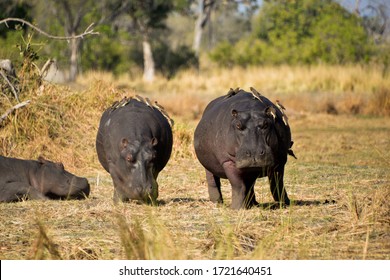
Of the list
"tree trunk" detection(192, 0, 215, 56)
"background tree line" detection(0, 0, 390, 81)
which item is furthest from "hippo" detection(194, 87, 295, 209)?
"tree trunk" detection(192, 0, 215, 56)

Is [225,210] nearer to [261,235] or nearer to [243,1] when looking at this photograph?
[261,235]

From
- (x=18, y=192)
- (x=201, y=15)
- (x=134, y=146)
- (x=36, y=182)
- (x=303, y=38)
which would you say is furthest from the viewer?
(x=201, y=15)

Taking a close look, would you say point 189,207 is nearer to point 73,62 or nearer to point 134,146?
point 134,146

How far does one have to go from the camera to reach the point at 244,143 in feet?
27.1

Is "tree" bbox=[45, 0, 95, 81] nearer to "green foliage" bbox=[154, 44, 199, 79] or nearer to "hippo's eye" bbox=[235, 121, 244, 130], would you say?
"green foliage" bbox=[154, 44, 199, 79]

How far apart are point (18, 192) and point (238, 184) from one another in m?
2.89

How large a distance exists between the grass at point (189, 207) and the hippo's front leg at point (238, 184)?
0.17 meters

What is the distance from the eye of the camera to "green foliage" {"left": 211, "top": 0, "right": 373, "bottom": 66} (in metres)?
36.1

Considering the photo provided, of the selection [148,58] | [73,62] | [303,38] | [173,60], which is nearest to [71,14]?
[73,62]

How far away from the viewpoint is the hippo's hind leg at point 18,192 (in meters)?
10.1

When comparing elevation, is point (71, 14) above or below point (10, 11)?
below

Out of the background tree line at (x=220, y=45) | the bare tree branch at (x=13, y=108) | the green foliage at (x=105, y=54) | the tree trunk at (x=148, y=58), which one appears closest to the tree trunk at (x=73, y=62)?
the background tree line at (x=220, y=45)

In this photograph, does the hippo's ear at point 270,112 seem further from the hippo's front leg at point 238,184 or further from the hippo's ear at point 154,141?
the hippo's ear at point 154,141

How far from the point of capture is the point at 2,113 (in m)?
13.9
